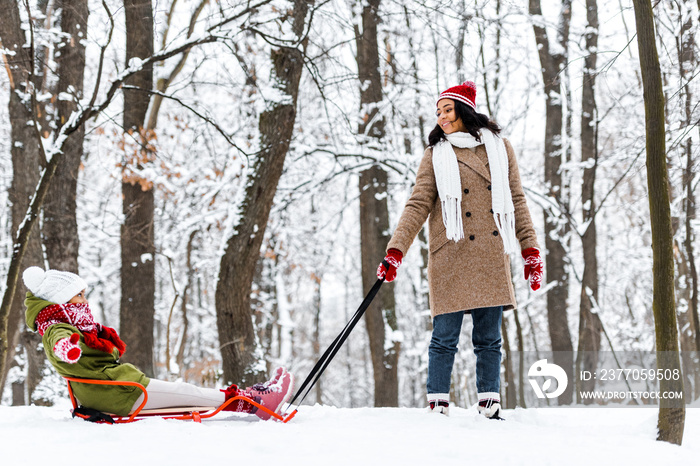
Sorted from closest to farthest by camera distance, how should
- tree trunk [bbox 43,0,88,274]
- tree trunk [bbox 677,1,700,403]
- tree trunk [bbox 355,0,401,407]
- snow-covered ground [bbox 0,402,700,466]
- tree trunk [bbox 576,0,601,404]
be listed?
snow-covered ground [bbox 0,402,700,466] → tree trunk [bbox 677,1,700,403] → tree trunk [bbox 43,0,88,274] → tree trunk [bbox 355,0,401,407] → tree trunk [bbox 576,0,601,404]

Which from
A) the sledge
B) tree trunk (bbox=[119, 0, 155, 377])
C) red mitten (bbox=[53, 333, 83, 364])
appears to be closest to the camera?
red mitten (bbox=[53, 333, 83, 364])

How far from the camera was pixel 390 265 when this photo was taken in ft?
11.0

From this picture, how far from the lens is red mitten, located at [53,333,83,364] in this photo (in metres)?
2.92

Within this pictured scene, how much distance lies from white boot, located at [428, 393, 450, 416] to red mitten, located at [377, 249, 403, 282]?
0.81 meters

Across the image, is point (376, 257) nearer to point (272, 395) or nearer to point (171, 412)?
point (272, 395)

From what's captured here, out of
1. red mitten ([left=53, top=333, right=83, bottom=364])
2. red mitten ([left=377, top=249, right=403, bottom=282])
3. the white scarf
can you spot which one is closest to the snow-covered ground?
red mitten ([left=53, top=333, right=83, bottom=364])

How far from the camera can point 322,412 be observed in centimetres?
379

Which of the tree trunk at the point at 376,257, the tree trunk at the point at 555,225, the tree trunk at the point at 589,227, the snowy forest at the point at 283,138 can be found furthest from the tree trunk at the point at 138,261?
the tree trunk at the point at 589,227

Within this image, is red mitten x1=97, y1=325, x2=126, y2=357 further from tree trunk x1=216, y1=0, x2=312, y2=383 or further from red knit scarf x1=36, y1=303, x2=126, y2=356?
tree trunk x1=216, y1=0, x2=312, y2=383

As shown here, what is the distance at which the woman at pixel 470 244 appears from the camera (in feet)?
11.4

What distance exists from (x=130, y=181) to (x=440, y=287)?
227 inches

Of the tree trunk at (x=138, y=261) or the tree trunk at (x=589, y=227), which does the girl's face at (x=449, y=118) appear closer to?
the tree trunk at (x=138, y=261)

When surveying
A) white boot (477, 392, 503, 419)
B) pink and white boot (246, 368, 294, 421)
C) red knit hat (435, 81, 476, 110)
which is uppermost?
red knit hat (435, 81, 476, 110)

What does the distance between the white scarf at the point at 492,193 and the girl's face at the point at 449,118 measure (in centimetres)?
17
